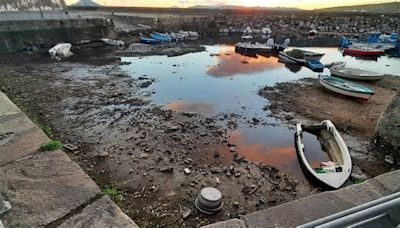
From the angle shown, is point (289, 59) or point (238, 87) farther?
point (289, 59)

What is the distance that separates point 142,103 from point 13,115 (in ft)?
19.3

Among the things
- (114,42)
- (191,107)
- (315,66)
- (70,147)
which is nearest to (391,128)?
(191,107)

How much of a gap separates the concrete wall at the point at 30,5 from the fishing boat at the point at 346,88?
31.2m

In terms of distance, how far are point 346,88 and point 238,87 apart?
6.16 m

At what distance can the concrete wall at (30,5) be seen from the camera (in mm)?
26545

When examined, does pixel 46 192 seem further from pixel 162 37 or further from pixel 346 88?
pixel 162 37

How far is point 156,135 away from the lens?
379 inches

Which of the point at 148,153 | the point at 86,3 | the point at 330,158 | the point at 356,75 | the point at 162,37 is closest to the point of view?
the point at 148,153

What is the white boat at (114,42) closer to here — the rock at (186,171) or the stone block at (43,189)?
the rock at (186,171)

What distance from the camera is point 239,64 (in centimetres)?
2367

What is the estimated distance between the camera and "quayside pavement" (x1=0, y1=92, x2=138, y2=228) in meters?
4.07

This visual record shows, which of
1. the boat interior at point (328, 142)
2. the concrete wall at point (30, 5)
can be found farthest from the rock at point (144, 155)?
the concrete wall at point (30, 5)

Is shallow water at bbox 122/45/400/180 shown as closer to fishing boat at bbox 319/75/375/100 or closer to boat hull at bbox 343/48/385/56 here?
boat hull at bbox 343/48/385/56

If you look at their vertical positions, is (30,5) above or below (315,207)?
above
